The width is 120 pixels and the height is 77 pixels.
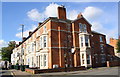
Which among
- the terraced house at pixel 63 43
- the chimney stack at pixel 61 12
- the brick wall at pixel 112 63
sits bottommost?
the brick wall at pixel 112 63

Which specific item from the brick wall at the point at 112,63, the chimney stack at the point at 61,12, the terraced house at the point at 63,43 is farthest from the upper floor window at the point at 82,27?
the brick wall at the point at 112,63

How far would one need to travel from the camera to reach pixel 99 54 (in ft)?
120

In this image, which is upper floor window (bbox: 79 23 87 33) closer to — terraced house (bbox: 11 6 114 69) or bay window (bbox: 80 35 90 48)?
terraced house (bbox: 11 6 114 69)

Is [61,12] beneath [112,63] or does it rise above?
above

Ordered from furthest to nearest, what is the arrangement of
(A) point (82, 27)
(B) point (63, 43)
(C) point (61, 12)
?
(A) point (82, 27), (C) point (61, 12), (B) point (63, 43)

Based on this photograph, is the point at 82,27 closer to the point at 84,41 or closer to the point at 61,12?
the point at 84,41

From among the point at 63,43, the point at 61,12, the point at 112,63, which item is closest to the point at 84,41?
the point at 63,43

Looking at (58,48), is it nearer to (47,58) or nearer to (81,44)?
(47,58)

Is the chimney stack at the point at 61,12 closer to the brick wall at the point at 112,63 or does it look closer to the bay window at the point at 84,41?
the bay window at the point at 84,41

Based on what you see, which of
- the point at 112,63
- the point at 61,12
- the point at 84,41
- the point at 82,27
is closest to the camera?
the point at 84,41

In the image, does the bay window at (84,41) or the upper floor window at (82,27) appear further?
the upper floor window at (82,27)

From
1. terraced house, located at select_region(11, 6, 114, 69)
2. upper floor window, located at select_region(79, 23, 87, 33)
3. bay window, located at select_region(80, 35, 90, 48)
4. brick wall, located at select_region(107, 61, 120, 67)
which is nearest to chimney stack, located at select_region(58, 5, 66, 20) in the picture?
terraced house, located at select_region(11, 6, 114, 69)

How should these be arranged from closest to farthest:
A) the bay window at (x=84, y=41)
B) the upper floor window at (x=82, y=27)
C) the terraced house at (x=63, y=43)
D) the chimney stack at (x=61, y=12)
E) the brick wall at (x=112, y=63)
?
the terraced house at (x=63, y=43) < the chimney stack at (x=61, y=12) < the bay window at (x=84, y=41) < the upper floor window at (x=82, y=27) < the brick wall at (x=112, y=63)

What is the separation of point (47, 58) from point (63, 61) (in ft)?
10.7
